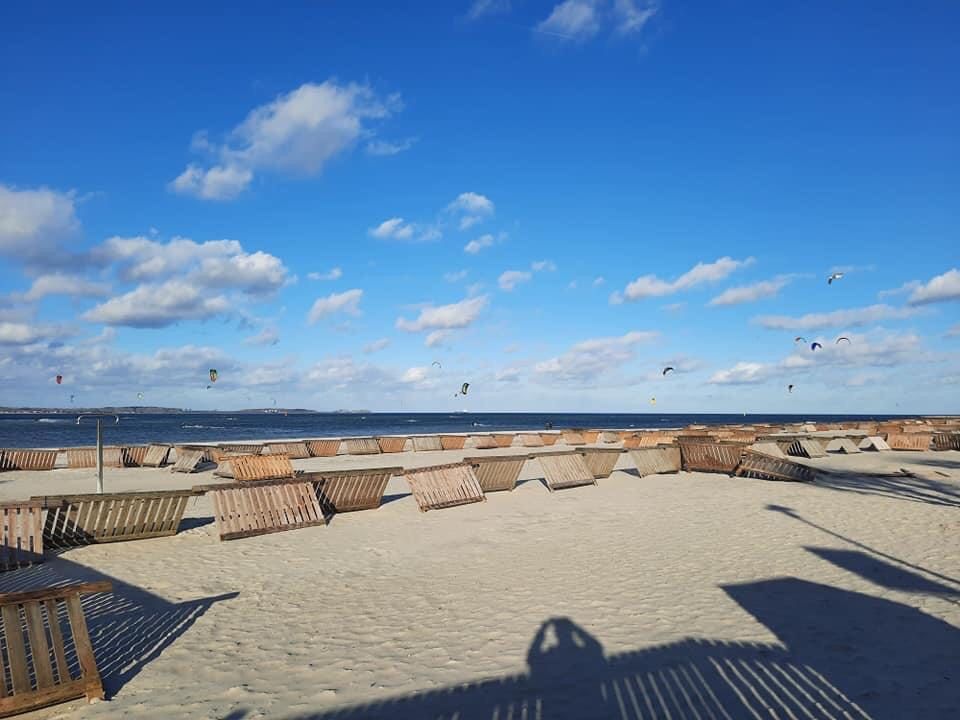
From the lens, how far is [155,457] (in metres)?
26.3

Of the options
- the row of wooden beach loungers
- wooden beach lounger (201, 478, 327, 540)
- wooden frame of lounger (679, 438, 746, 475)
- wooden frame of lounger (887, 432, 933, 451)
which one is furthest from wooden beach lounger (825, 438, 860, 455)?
wooden beach lounger (201, 478, 327, 540)

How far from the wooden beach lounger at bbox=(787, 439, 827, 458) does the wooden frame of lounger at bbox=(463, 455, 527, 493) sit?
18.1 m

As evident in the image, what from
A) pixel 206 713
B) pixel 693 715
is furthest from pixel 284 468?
pixel 693 715

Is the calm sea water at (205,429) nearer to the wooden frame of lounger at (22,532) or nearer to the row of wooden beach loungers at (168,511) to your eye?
the row of wooden beach loungers at (168,511)

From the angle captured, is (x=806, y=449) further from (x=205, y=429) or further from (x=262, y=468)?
(x=205, y=429)

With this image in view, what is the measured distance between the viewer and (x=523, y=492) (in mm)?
17500

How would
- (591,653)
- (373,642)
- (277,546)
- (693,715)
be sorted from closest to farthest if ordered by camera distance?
(693,715) < (591,653) < (373,642) < (277,546)

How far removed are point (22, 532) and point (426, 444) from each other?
88.6 ft

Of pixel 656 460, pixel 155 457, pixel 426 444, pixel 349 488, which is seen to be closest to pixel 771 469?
pixel 656 460

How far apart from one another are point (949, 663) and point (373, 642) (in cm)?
563

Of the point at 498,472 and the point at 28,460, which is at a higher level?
the point at 498,472

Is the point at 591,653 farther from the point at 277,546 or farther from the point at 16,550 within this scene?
the point at 16,550

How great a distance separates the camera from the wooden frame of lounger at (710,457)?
21330 mm

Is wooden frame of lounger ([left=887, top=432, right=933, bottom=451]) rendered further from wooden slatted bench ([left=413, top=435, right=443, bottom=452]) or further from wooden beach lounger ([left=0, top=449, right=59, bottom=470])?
wooden beach lounger ([left=0, top=449, right=59, bottom=470])
